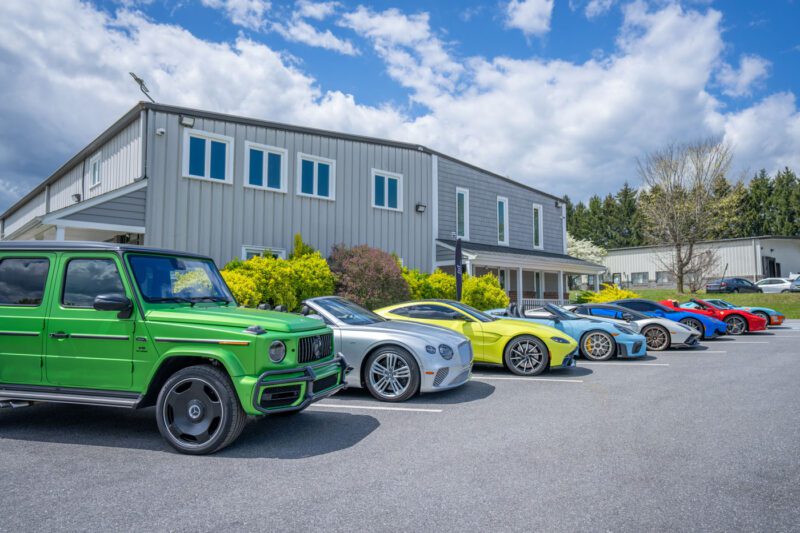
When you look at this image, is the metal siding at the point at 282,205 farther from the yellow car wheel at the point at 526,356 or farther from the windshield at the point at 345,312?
the yellow car wheel at the point at 526,356

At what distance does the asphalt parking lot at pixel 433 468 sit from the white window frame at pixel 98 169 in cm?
1250

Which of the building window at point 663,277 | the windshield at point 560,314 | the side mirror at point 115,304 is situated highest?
the building window at point 663,277

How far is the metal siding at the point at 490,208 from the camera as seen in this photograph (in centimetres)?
2269

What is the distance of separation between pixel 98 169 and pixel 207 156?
4.96 meters

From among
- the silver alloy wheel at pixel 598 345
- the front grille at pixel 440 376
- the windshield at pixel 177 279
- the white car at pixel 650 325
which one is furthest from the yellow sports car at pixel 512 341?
the white car at pixel 650 325

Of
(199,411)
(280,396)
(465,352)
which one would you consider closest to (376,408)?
(465,352)

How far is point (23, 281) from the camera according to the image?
18.0ft

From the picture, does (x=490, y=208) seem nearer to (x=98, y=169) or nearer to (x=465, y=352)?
(x=98, y=169)

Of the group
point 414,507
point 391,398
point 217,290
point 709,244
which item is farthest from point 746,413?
point 709,244

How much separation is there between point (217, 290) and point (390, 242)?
1380 cm

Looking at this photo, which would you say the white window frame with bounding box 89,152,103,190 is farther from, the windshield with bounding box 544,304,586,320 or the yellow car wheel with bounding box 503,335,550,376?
the yellow car wheel with bounding box 503,335,550,376

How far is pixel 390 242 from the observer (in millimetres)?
19734

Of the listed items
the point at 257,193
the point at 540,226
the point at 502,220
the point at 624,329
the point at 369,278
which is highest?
the point at 540,226

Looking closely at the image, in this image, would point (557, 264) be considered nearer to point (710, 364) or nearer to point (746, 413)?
point (710, 364)
